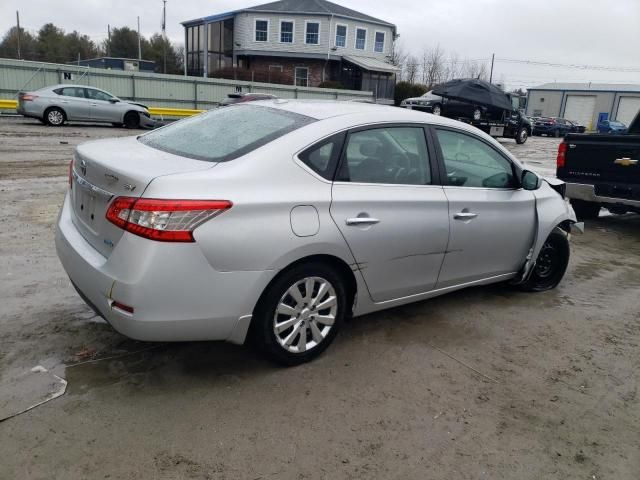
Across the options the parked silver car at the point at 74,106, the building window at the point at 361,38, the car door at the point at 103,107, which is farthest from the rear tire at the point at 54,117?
the building window at the point at 361,38

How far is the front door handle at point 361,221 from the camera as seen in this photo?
11.3 ft

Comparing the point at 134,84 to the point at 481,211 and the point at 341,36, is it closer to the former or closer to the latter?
the point at 341,36

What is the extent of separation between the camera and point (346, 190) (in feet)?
11.4

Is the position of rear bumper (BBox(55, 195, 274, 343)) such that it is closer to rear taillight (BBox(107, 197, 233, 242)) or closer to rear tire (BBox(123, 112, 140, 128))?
rear taillight (BBox(107, 197, 233, 242))

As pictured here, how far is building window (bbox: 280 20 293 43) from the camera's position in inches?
1742

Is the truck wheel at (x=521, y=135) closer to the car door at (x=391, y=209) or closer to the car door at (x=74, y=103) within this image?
the car door at (x=74, y=103)

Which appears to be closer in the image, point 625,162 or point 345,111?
point 345,111

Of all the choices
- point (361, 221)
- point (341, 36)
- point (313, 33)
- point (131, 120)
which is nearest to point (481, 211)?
point (361, 221)

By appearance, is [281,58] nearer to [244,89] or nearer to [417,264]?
[244,89]

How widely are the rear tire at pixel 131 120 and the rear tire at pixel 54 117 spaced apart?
6.63ft

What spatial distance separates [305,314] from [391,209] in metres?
0.91

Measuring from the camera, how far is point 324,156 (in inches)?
136

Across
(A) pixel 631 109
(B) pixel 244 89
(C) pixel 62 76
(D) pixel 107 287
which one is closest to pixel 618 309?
(D) pixel 107 287

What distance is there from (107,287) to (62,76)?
2387 centimetres
